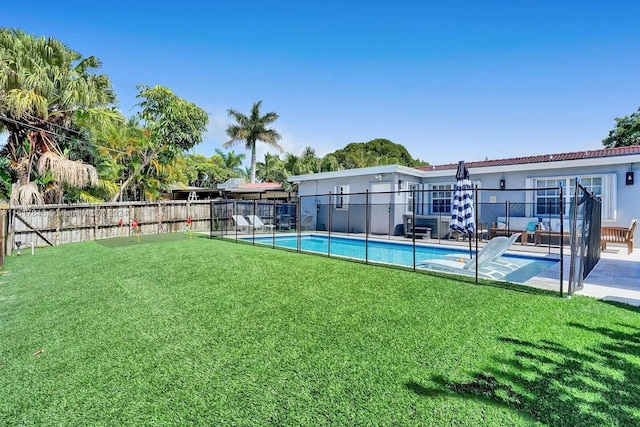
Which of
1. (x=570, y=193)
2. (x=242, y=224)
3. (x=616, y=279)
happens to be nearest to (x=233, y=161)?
(x=242, y=224)

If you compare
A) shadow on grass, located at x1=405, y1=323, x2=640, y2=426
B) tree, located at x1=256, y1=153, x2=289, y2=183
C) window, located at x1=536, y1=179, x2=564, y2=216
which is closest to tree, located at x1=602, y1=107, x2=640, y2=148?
window, located at x1=536, y1=179, x2=564, y2=216

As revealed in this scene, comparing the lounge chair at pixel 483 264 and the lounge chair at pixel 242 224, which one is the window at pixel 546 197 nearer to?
the lounge chair at pixel 483 264

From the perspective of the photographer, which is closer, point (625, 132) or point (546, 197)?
point (546, 197)

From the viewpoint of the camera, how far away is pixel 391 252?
11180 mm

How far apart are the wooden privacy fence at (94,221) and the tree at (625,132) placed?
30.9m

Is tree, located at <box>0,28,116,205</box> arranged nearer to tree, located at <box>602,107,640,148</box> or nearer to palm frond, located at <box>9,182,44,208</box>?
palm frond, located at <box>9,182,44,208</box>

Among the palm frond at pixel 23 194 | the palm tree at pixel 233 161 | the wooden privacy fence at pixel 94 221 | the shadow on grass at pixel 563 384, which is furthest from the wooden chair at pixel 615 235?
the palm tree at pixel 233 161

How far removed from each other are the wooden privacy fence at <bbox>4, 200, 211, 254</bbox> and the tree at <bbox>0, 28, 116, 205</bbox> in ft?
2.84

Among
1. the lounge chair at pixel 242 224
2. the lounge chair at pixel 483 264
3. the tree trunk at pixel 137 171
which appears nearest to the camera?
the lounge chair at pixel 483 264

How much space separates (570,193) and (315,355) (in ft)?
40.2

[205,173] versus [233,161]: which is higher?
[233,161]

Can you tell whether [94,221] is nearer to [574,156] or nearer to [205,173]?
[574,156]

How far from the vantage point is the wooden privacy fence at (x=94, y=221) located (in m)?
11.9

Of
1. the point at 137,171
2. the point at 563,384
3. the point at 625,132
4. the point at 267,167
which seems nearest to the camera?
the point at 563,384
